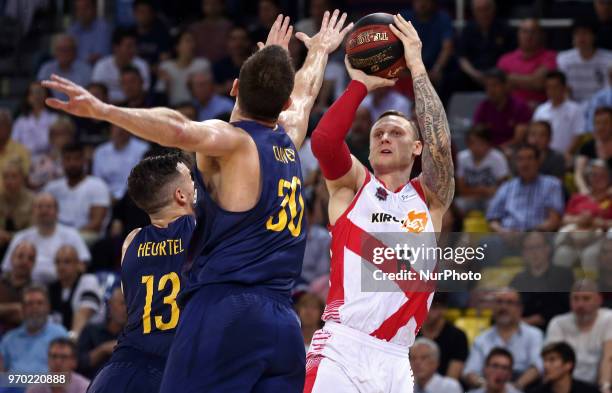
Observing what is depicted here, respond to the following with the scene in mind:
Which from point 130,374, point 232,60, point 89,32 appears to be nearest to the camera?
point 130,374

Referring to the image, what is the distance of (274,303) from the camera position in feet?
18.8

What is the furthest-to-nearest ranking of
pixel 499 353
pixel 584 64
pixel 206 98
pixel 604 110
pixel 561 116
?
pixel 206 98
pixel 584 64
pixel 561 116
pixel 604 110
pixel 499 353

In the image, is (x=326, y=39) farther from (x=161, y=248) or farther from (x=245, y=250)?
(x=245, y=250)

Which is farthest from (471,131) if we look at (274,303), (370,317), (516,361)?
(274,303)

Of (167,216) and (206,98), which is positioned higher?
(206,98)

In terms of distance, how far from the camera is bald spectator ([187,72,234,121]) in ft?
48.4

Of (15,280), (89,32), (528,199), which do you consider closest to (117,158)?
(15,280)

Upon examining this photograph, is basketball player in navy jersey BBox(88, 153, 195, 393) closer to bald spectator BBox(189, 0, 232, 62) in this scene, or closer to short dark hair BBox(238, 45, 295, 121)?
short dark hair BBox(238, 45, 295, 121)

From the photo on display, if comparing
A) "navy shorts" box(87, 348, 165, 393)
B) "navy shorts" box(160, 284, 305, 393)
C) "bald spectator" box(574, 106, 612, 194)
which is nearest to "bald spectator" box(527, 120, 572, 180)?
"bald spectator" box(574, 106, 612, 194)

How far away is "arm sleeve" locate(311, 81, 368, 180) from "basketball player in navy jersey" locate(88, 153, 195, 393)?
2.70ft

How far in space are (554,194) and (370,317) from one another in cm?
610

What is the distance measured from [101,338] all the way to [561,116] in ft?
19.3

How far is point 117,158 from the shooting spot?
14.4 metres

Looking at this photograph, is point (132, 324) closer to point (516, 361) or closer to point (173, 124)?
point (173, 124)
